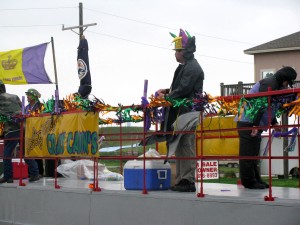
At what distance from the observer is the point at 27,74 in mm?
21969

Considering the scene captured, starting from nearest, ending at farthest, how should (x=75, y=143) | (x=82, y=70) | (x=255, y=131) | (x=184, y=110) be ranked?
(x=255, y=131)
(x=184, y=110)
(x=75, y=143)
(x=82, y=70)

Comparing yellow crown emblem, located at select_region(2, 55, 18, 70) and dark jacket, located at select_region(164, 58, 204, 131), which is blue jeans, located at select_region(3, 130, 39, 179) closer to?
dark jacket, located at select_region(164, 58, 204, 131)

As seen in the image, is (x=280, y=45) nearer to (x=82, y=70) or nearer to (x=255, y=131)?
(x=82, y=70)

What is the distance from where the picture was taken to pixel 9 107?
10.6m

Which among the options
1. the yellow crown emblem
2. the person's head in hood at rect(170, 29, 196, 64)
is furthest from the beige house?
the person's head in hood at rect(170, 29, 196, 64)

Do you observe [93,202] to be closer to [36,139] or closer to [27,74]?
[36,139]

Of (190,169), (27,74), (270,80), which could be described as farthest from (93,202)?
(27,74)

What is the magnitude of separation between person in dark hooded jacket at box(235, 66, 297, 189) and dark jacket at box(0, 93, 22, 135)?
432cm

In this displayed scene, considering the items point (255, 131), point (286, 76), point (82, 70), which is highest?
point (82, 70)

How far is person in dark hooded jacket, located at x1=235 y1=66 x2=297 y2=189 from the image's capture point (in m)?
7.55

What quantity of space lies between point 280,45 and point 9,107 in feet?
102

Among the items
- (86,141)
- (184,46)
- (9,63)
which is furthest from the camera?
(9,63)

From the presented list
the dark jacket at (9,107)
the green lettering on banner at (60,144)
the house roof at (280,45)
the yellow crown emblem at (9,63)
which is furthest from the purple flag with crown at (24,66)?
the house roof at (280,45)

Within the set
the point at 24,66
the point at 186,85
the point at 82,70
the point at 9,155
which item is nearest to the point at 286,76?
the point at 186,85
